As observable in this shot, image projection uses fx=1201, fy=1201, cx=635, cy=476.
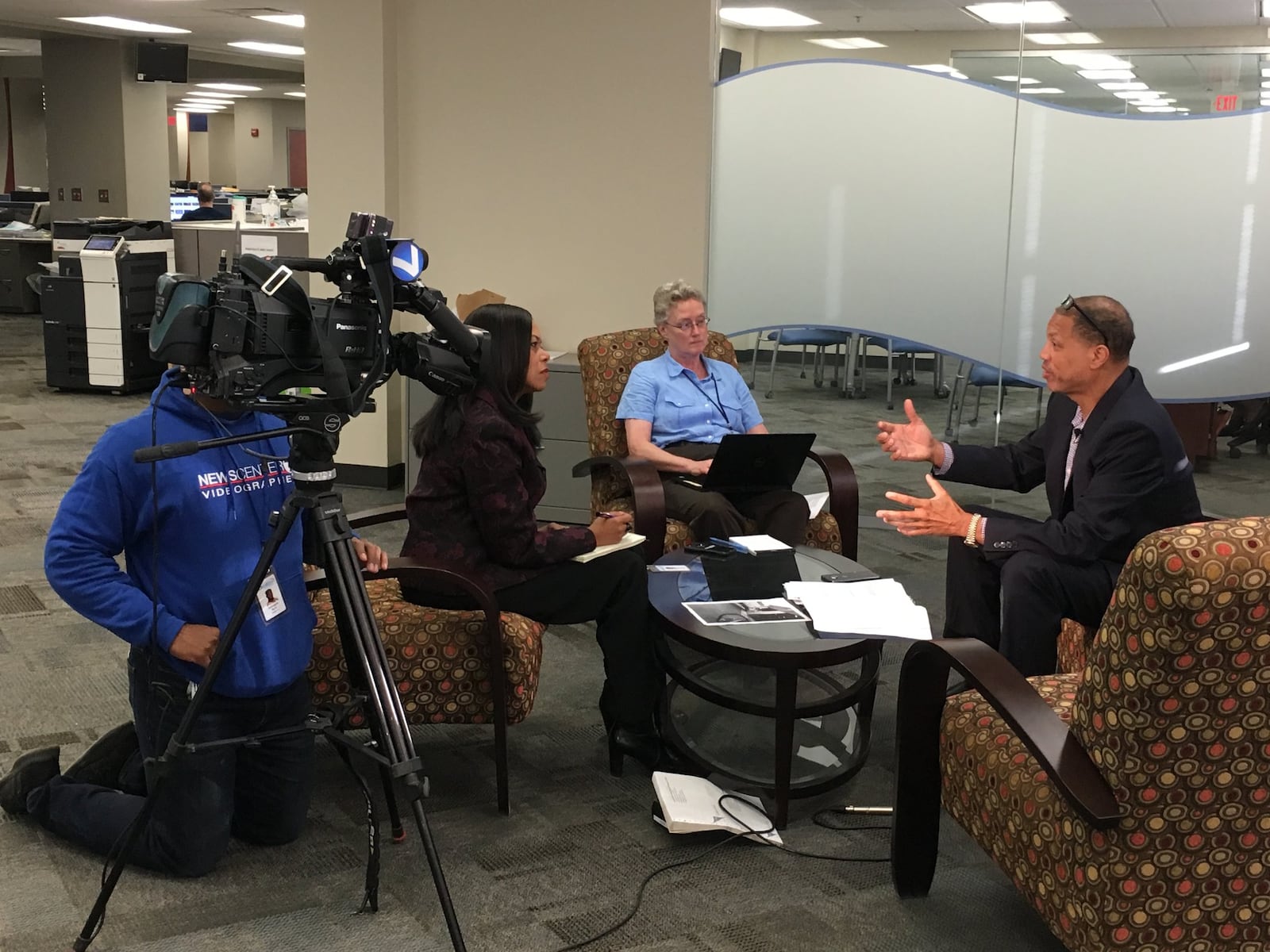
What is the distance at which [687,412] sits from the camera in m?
4.04

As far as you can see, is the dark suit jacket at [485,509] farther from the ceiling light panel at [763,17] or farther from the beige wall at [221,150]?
the beige wall at [221,150]

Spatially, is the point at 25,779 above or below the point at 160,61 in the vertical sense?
below

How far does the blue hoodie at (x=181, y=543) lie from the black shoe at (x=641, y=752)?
857 millimetres

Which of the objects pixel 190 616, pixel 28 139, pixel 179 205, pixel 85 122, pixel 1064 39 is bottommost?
pixel 190 616

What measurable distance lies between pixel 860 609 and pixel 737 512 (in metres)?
1.06

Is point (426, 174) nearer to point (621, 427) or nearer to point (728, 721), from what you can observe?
point (621, 427)

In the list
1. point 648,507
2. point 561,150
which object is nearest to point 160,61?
point 561,150

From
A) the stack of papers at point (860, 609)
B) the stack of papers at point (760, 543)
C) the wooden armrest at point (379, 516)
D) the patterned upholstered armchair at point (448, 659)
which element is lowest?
the patterned upholstered armchair at point (448, 659)

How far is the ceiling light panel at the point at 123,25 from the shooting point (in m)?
11.3

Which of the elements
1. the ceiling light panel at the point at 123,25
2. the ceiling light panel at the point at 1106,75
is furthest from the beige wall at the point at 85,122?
the ceiling light panel at the point at 1106,75

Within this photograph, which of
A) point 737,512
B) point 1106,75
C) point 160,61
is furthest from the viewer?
point 160,61

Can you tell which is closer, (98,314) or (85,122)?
(98,314)

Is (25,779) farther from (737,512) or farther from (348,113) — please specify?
(348,113)

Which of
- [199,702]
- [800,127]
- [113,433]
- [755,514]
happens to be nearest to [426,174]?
[800,127]
